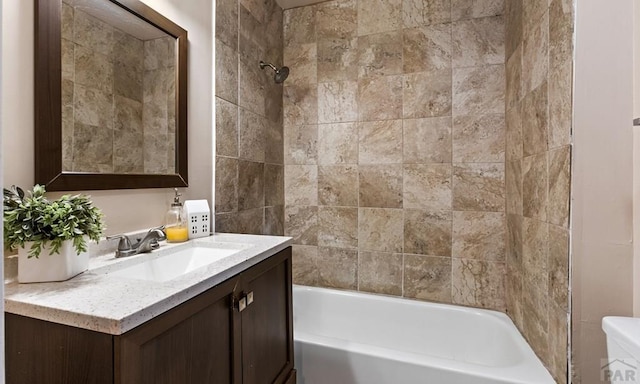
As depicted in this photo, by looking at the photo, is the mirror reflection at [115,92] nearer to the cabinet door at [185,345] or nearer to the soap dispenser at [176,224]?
the soap dispenser at [176,224]

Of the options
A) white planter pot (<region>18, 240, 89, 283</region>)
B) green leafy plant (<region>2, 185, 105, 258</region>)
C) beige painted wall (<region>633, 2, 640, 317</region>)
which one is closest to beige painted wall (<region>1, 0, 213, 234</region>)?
green leafy plant (<region>2, 185, 105, 258</region>)

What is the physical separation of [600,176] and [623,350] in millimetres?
525

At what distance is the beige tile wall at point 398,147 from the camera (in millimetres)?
1913

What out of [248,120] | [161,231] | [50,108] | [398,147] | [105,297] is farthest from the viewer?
[398,147]

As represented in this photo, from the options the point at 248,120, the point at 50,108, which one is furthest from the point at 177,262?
the point at 248,120

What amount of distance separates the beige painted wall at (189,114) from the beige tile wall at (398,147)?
0.86 metres

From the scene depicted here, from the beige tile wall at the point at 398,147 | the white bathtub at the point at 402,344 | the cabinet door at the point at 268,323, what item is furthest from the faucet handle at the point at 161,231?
the beige tile wall at the point at 398,147

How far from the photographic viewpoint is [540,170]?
133 centimetres

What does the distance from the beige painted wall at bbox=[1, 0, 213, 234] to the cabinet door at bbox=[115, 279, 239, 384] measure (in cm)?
58

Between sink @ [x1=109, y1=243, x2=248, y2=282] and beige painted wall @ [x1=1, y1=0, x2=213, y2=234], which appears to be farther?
sink @ [x1=109, y1=243, x2=248, y2=282]

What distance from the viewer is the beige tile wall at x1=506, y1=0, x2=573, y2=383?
112 cm

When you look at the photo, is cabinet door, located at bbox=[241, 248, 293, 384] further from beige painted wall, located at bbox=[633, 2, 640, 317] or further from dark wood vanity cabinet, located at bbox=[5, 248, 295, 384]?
beige painted wall, located at bbox=[633, 2, 640, 317]

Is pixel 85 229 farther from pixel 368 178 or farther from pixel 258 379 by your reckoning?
pixel 368 178

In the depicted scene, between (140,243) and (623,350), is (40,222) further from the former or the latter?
(623,350)
